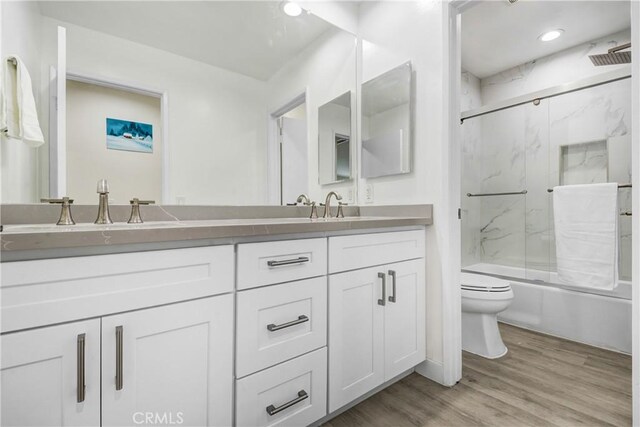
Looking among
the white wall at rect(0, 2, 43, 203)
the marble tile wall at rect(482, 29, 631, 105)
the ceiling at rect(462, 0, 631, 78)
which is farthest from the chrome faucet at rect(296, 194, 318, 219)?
the marble tile wall at rect(482, 29, 631, 105)

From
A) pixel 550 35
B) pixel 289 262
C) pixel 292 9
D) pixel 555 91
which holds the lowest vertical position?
pixel 289 262

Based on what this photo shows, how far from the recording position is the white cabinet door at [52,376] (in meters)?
0.64

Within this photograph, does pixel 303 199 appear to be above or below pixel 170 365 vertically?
above

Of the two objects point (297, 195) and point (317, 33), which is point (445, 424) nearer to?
point (297, 195)

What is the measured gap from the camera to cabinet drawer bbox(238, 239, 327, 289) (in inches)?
37.8

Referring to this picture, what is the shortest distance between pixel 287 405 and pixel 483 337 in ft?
4.72

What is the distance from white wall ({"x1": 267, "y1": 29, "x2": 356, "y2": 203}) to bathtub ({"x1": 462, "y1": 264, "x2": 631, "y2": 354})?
163 centimetres

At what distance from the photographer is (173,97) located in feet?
4.56

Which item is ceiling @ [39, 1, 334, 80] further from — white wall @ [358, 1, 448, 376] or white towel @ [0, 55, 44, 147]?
white wall @ [358, 1, 448, 376]

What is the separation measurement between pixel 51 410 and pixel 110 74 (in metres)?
1.21

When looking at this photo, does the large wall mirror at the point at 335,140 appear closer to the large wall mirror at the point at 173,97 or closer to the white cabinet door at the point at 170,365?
the large wall mirror at the point at 173,97

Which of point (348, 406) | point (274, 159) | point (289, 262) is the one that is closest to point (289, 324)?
point (289, 262)

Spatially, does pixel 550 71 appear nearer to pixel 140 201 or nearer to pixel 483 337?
pixel 483 337

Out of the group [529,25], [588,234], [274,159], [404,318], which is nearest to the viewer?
[404,318]
